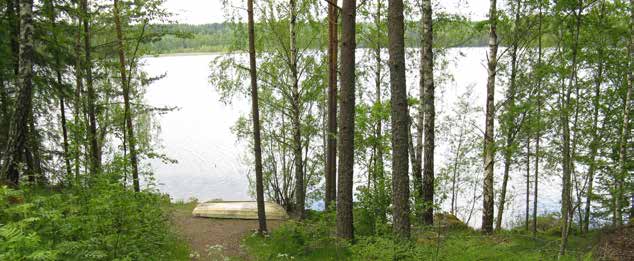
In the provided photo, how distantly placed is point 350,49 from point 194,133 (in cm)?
2624

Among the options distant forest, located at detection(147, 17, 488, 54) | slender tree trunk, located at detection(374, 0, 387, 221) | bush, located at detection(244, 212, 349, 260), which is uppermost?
distant forest, located at detection(147, 17, 488, 54)

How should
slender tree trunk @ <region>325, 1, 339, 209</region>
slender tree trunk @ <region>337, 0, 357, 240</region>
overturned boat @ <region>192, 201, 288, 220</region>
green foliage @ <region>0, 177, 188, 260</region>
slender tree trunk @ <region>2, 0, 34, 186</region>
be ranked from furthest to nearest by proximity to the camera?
overturned boat @ <region>192, 201, 288, 220</region> < slender tree trunk @ <region>325, 1, 339, 209</region> < slender tree trunk @ <region>337, 0, 357, 240</region> < slender tree trunk @ <region>2, 0, 34, 186</region> < green foliage @ <region>0, 177, 188, 260</region>

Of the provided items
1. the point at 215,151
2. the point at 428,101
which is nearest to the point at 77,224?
the point at 428,101

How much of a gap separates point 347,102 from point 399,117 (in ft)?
5.33

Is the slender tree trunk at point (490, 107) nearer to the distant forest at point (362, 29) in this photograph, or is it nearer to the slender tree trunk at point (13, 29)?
the distant forest at point (362, 29)

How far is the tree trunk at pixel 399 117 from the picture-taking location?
6078 mm

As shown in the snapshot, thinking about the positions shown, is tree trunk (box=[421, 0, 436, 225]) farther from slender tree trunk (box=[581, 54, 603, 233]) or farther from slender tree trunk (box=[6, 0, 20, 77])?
slender tree trunk (box=[6, 0, 20, 77])

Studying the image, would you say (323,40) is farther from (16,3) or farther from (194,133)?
(194,133)

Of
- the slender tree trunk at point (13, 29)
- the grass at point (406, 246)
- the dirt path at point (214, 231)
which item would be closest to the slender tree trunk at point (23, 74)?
the slender tree trunk at point (13, 29)

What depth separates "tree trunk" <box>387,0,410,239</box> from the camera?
608 centimetres

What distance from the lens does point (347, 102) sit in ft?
25.0

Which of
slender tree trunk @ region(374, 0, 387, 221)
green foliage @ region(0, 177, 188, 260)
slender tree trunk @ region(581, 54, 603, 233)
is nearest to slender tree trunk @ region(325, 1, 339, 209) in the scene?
slender tree trunk @ region(374, 0, 387, 221)

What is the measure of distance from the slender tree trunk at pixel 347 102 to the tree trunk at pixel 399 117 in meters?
1.43

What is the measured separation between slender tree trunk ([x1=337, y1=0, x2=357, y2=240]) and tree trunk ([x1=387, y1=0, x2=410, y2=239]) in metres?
1.43
